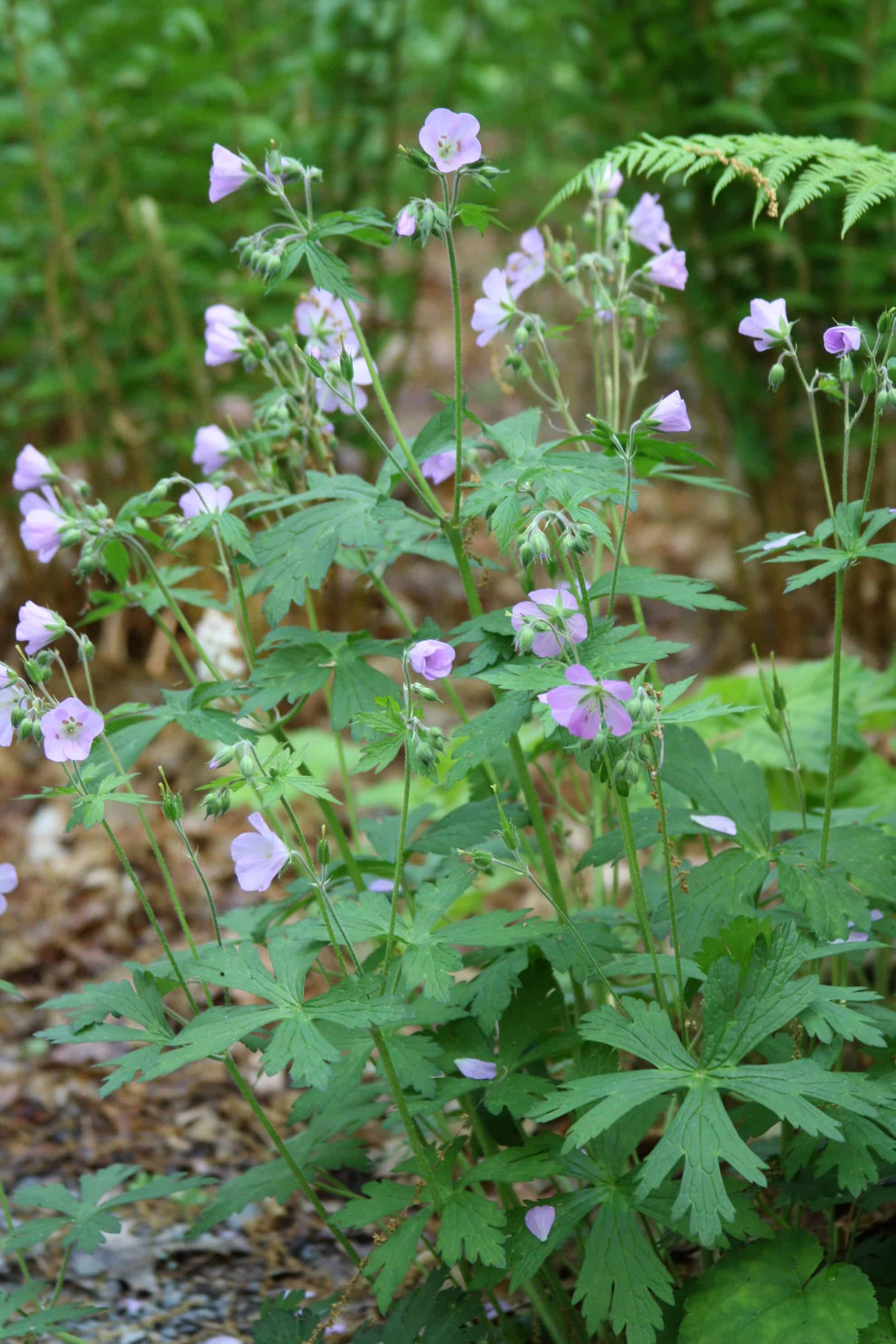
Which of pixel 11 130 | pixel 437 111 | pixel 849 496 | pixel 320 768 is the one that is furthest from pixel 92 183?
pixel 437 111

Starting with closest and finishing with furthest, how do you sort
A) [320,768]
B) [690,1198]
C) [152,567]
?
[690,1198] < [152,567] < [320,768]

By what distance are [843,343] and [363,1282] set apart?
1461 mm

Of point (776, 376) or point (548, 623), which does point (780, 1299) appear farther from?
point (776, 376)

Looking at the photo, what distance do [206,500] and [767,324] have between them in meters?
0.73

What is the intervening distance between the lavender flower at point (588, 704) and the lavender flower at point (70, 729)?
512mm

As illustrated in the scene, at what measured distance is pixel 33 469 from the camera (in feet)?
5.35

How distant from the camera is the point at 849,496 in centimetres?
352

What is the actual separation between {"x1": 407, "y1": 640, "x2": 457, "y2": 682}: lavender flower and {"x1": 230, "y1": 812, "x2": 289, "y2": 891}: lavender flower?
240mm

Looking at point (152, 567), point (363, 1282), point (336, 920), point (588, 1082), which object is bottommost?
point (363, 1282)

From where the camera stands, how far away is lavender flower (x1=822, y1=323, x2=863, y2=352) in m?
1.25

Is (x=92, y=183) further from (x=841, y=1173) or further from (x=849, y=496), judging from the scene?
(x=841, y=1173)

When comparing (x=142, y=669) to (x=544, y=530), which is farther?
(x=142, y=669)

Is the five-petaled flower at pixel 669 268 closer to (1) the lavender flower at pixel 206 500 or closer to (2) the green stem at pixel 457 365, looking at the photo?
(2) the green stem at pixel 457 365

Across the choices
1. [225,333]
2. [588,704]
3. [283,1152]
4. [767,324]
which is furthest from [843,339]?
[283,1152]
